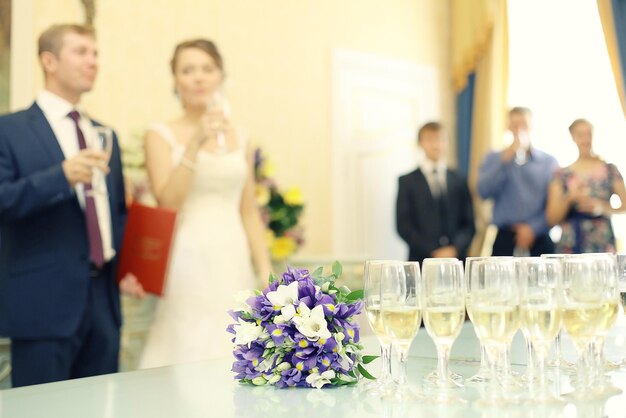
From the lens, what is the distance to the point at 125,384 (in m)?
1.41

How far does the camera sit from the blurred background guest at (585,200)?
441cm

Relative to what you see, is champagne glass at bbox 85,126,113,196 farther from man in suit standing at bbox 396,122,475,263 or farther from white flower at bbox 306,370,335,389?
man in suit standing at bbox 396,122,475,263

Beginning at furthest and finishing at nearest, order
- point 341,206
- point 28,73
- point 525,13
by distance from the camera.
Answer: point 525,13 < point 341,206 < point 28,73

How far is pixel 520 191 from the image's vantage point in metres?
4.95

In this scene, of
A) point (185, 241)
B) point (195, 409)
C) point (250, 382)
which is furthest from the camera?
point (185, 241)

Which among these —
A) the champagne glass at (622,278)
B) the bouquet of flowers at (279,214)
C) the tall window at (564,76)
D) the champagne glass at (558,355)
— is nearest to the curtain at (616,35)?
the tall window at (564,76)

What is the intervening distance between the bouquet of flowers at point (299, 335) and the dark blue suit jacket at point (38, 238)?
56.9 inches

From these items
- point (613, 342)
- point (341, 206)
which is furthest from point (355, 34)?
point (613, 342)

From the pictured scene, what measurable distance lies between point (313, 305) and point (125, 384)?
14.2 inches

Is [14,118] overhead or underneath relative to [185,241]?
overhead

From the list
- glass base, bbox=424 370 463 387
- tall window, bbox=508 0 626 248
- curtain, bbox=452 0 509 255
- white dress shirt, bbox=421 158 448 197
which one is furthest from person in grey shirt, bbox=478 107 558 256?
glass base, bbox=424 370 463 387

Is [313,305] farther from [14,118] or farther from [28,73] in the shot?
[28,73]

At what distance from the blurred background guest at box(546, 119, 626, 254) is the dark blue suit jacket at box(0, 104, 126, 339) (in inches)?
107

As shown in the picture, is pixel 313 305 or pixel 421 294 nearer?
pixel 421 294
